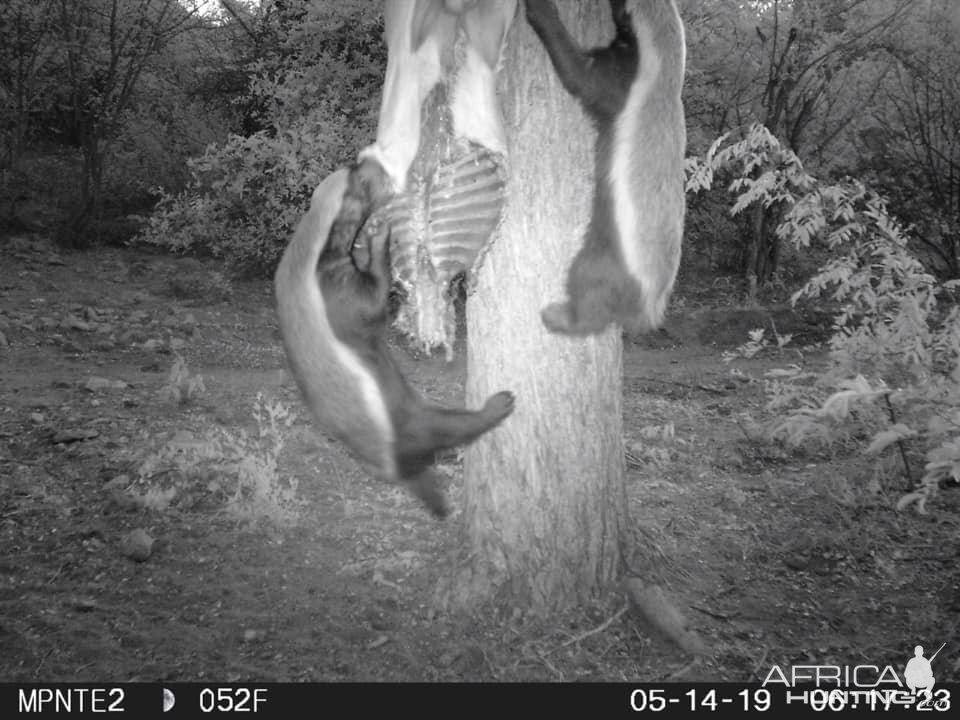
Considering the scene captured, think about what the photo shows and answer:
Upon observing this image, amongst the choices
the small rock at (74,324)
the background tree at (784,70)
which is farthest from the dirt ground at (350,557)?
the background tree at (784,70)

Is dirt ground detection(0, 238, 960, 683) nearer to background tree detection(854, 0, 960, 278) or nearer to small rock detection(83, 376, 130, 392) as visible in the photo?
small rock detection(83, 376, 130, 392)

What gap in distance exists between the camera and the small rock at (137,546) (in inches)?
111

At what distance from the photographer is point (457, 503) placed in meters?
3.27

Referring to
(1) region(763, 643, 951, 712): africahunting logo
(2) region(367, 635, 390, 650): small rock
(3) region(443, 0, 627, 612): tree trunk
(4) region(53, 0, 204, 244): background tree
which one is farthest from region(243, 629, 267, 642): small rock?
(4) region(53, 0, 204, 244): background tree

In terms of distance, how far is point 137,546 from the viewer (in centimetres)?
283

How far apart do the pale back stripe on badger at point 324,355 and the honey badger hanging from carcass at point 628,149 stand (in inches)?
27.3

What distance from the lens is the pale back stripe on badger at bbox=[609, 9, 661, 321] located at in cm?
193

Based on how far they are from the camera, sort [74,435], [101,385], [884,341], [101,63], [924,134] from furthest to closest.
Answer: [101,63] < [924,134] < [101,385] < [74,435] < [884,341]

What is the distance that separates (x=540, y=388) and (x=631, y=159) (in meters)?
0.75

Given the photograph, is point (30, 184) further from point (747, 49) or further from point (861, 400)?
point (861, 400)

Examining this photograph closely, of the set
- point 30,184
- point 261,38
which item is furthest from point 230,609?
point 30,184

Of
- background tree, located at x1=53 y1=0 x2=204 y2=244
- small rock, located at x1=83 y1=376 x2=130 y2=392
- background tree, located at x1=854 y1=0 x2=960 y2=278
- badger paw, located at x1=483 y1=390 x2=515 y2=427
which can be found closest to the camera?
badger paw, located at x1=483 y1=390 x2=515 y2=427
